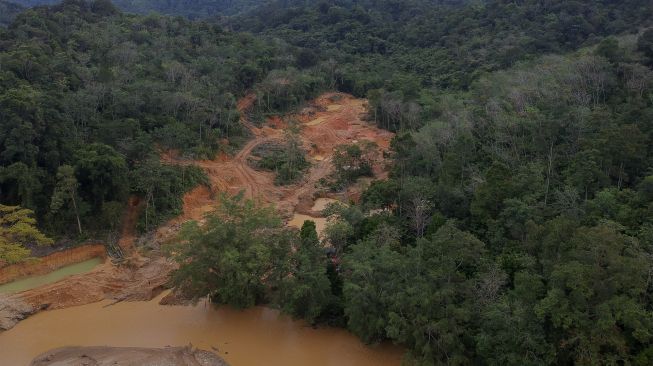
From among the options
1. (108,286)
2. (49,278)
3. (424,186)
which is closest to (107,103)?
(49,278)

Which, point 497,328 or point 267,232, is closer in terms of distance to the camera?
point 497,328

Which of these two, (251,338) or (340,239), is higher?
(340,239)

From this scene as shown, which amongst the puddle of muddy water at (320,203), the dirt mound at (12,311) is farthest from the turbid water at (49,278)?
the puddle of muddy water at (320,203)

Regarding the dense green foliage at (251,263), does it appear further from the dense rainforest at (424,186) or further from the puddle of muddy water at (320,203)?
the puddle of muddy water at (320,203)

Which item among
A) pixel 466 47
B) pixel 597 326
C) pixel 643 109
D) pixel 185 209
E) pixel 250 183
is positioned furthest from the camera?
pixel 466 47

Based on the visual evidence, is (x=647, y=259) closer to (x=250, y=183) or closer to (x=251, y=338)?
(x=251, y=338)

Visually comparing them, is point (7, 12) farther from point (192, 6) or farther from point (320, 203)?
point (320, 203)

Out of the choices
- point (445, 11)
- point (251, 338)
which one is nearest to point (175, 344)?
point (251, 338)
